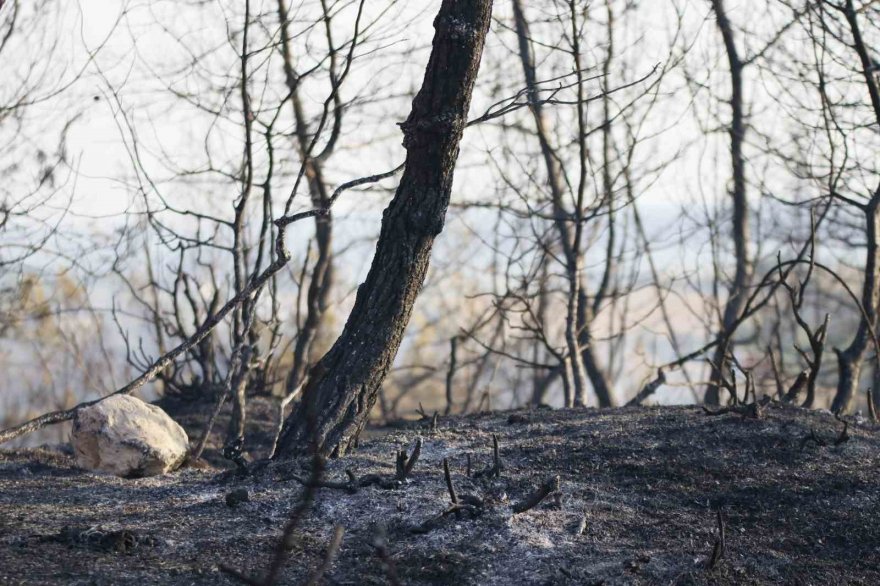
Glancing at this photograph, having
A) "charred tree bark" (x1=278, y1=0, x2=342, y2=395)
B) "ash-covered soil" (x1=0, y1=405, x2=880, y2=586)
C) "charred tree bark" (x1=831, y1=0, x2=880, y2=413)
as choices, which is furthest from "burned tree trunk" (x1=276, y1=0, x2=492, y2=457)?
"charred tree bark" (x1=831, y1=0, x2=880, y2=413)

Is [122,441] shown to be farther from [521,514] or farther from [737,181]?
[737,181]

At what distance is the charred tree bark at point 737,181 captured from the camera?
823 cm

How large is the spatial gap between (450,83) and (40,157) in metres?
3.50

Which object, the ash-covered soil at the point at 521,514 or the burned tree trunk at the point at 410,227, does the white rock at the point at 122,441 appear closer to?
the ash-covered soil at the point at 521,514

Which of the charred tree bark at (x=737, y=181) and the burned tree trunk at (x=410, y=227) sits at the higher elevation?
the charred tree bark at (x=737, y=181)

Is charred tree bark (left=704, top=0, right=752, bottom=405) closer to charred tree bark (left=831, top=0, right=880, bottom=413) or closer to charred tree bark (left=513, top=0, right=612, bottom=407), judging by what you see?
charred tree bark (left=513, top=0, right=612, bottom=407)

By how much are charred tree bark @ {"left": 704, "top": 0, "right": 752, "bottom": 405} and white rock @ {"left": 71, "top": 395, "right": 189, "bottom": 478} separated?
490 cm

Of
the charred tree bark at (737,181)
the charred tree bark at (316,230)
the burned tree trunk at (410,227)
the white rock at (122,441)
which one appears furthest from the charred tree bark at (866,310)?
the white rock at (122,441)

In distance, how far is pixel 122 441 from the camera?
4.10 metres

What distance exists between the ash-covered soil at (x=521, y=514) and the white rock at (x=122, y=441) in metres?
0.10

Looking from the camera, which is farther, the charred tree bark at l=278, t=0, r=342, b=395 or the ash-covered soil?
the charred tree bark at l=278, t=0, r=342, b=395

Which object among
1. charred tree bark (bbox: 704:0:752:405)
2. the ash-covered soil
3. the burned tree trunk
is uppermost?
charred tree bark (bbox: 704:0:752:405)

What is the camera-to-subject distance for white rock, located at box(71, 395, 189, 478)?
13.5 ft

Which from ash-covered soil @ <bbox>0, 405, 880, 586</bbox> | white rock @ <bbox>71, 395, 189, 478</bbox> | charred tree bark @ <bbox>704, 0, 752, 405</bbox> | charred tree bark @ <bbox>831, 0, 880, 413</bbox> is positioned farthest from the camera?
charred tree bark @ <bbox>704, 0, 752, 405</bbox>
